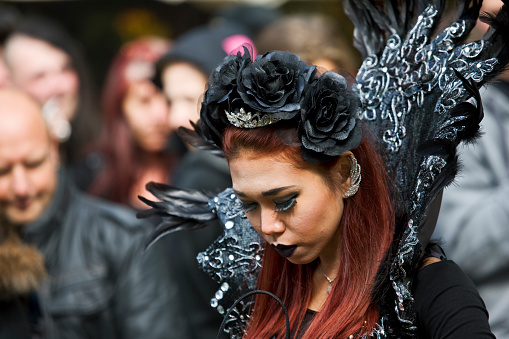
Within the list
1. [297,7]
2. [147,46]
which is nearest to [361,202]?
[147,46]

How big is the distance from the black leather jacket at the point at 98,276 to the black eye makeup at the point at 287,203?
1.65 metres

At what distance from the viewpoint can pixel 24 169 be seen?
11.2 ft

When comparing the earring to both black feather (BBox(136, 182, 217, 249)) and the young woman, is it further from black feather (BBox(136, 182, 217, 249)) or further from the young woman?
the young woman

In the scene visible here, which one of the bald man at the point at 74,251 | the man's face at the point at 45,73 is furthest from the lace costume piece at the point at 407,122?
the man's face at the point at 45,73

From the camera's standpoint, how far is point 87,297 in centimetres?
335

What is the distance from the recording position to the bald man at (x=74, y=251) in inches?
132

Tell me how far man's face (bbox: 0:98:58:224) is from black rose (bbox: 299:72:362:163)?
1931 mm

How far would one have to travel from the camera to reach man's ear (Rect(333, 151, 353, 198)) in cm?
194

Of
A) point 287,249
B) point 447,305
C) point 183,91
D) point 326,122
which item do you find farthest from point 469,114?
point 183,91

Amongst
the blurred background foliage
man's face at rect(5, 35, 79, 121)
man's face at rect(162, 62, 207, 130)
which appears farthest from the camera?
the blurred background foliage

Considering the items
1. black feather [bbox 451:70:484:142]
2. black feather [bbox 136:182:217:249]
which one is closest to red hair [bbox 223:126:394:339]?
black feather [bbox 451:70:484:142]

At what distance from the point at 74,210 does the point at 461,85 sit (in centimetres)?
220

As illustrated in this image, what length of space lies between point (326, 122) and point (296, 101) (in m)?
0.09

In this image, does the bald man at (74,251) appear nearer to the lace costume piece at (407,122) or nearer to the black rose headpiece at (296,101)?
the lace costume piece at (407,122)
